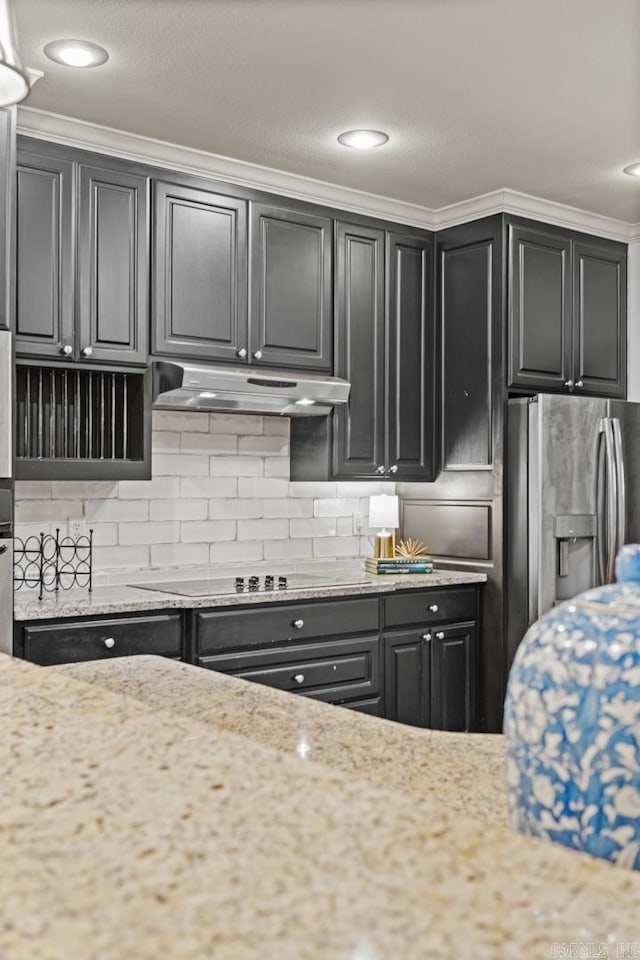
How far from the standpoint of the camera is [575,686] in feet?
2.26

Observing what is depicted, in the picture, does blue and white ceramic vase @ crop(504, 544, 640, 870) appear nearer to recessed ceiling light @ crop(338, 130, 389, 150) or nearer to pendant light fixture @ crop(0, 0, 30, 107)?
pendant light fixture @ crop(0, 0, 30, 107)

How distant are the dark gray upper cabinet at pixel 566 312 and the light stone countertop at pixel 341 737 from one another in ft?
10.0

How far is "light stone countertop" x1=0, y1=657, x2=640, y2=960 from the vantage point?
18.4 inches

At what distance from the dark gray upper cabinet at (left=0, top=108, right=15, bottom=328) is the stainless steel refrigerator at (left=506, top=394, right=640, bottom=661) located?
91.3 inches

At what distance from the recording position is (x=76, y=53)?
308 cm

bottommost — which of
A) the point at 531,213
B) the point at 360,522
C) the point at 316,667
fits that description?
the point at 316,667

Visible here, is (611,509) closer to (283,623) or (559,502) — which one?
(559,502)

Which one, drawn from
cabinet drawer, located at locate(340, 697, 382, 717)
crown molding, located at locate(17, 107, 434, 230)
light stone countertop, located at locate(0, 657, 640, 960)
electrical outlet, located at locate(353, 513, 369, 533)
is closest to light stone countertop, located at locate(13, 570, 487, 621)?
cabinet drawer, located at locate(340, 697, 382, 717)

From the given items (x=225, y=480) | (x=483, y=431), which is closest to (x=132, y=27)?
(x=225, y=480)

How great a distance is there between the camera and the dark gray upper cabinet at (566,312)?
15.0ft

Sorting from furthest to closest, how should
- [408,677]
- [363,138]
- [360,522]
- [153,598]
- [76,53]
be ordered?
[360,522], [408,677], [363,138], [153,598], [76,53]

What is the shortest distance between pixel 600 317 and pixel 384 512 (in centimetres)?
156

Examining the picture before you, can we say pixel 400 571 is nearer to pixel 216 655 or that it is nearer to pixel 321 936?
pixel 216 655

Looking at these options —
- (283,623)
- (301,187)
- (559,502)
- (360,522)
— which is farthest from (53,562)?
(559,502)
